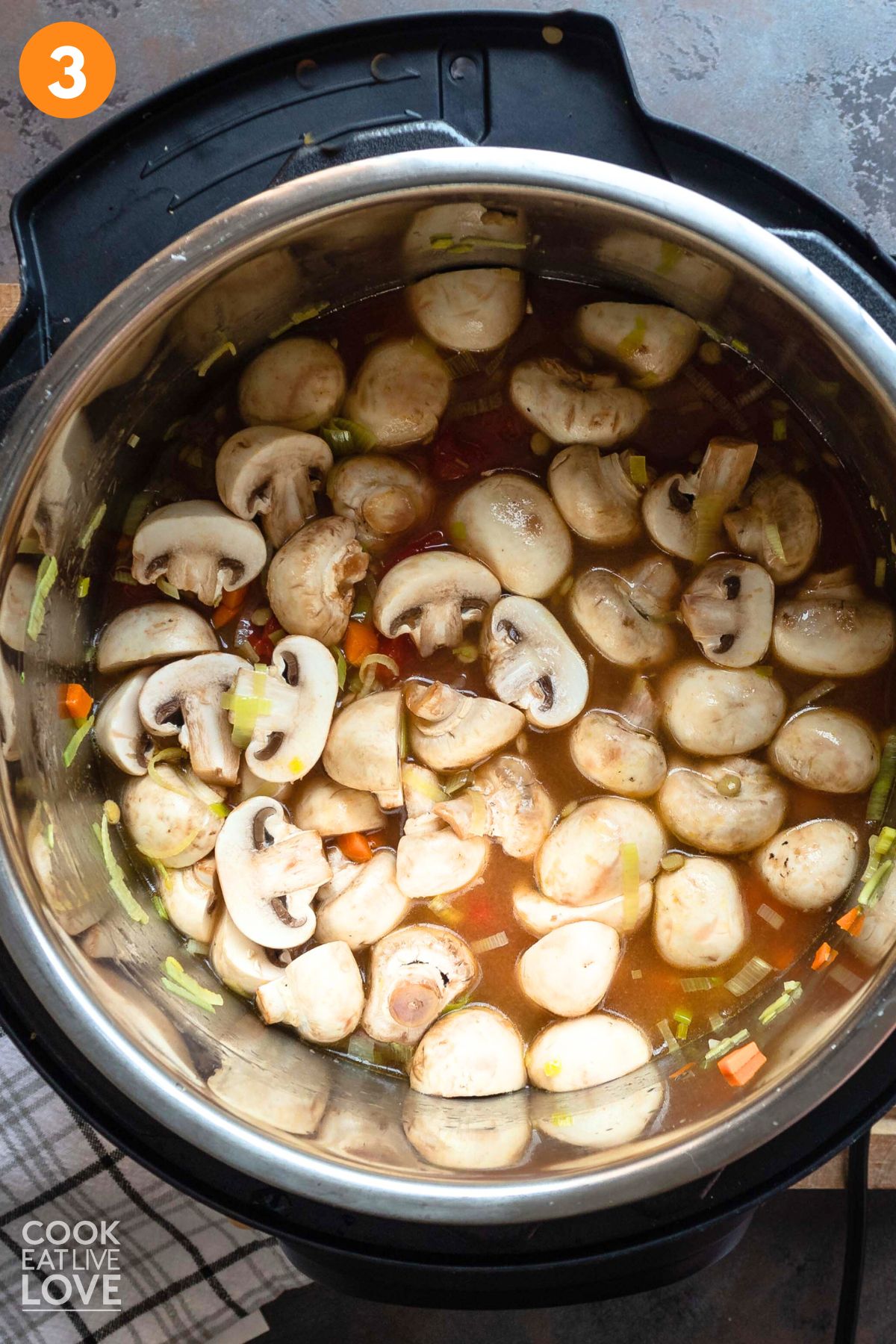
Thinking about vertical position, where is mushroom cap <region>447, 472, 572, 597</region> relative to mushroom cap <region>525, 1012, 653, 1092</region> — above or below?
above

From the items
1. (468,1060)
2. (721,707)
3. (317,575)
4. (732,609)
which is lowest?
(468,1060)

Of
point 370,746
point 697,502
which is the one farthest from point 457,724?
point 697,502

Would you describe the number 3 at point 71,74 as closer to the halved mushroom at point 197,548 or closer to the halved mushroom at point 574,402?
the halved mushroom at point 197,548

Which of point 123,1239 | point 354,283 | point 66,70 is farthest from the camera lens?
point 66,70

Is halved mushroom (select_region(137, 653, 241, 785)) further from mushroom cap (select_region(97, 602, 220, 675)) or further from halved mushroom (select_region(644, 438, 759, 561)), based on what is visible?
halved mushroom (select_region(644, 438, 759, 561))

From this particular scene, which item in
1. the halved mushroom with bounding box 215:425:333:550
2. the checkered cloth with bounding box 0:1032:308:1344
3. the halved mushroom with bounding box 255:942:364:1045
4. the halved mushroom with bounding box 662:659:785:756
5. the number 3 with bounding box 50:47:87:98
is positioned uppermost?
the number 3 with bounding box 50:47:87:98

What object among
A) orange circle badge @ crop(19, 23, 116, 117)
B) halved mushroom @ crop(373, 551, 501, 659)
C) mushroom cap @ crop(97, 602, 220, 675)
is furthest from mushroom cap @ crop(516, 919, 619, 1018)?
orange circle badge @ crop(19, 23, 116, 117)

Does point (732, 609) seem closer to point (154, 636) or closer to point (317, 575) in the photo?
point (317, 575)
